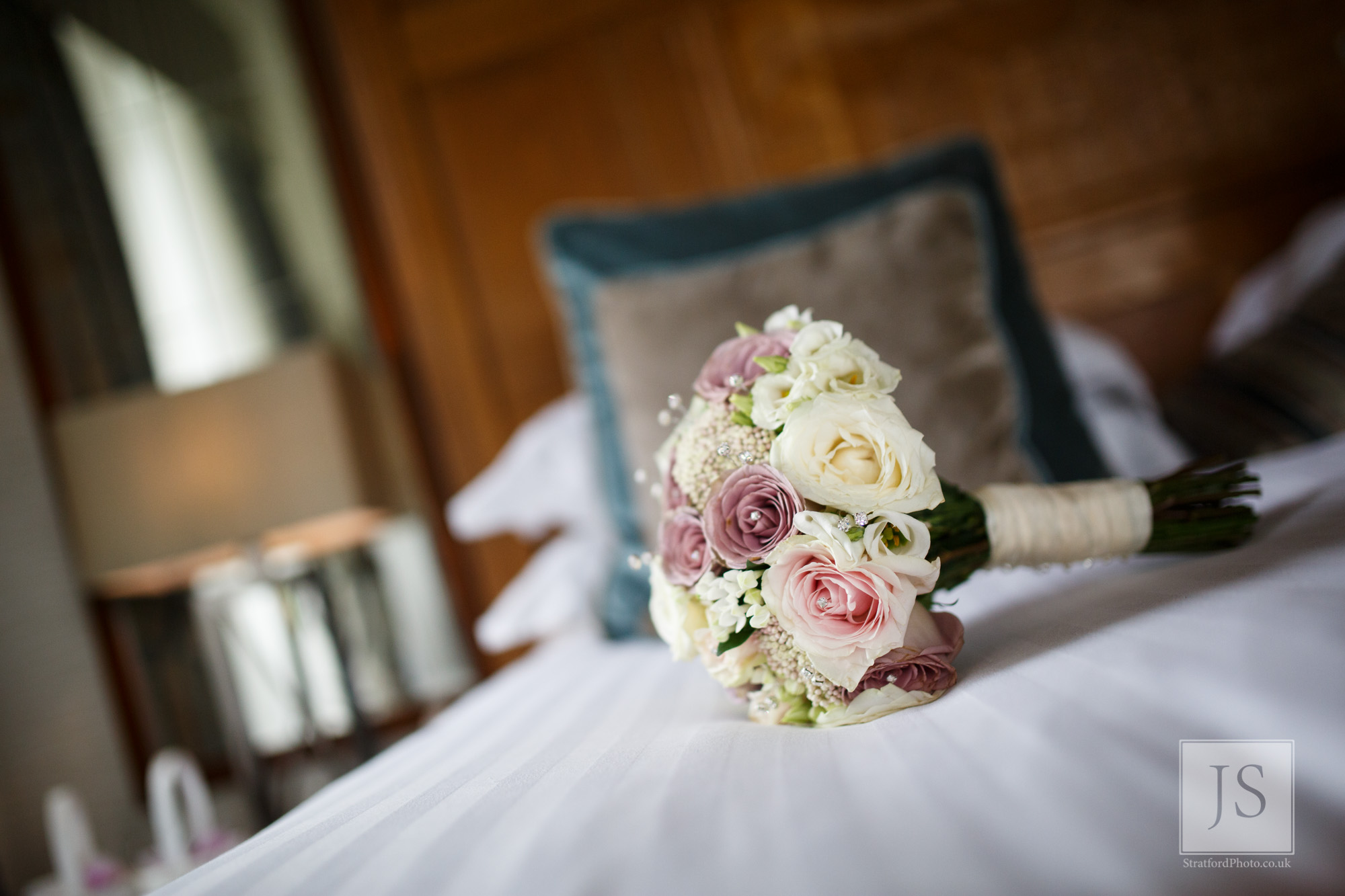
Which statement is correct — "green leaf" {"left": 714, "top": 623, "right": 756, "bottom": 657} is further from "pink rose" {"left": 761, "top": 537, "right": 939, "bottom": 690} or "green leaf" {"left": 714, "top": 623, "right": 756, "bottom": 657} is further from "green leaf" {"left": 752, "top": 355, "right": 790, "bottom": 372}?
"green leaf" {"left": 752, "top": 355, "right": 790, "bottom": 372}

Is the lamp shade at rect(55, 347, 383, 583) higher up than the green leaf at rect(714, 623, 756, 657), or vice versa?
Result: the lamp shade at rect(55, 347, 383, 583)

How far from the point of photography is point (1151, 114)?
178cm

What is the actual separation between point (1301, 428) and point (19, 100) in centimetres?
242

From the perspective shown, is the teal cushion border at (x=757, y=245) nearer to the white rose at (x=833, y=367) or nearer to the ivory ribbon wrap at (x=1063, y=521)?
the ivory ribbon wrap at (x=1063, y=521)

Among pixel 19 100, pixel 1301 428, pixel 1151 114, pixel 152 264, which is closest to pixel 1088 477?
pixel 1301 428

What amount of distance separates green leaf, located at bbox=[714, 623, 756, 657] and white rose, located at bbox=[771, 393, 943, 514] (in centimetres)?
11

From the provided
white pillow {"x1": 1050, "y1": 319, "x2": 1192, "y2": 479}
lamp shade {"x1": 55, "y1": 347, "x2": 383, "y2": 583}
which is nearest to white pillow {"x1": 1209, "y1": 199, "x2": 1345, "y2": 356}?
white pillow {"x1": 1050, "y1": 319, "x2": 1192, "y2": 479}

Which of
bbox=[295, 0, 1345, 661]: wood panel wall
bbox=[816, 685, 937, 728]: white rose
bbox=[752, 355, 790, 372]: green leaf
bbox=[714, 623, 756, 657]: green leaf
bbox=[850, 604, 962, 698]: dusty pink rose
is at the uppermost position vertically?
bbox=[295, 0, 1345, 661]: wood panel wall

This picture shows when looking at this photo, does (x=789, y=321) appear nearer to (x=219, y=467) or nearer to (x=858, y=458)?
(x=858, y=458)

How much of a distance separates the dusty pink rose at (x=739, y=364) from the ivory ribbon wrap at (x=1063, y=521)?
0.66 feet

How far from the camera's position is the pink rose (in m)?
0.58

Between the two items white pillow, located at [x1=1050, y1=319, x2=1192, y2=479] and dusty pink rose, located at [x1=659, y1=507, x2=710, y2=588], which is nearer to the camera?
dusty pink rose, located at [x1=659, y1=507, x2=710, y2=588]

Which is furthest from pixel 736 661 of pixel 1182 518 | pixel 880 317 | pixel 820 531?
pixel 880 317

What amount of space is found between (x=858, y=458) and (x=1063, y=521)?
0.79ft
